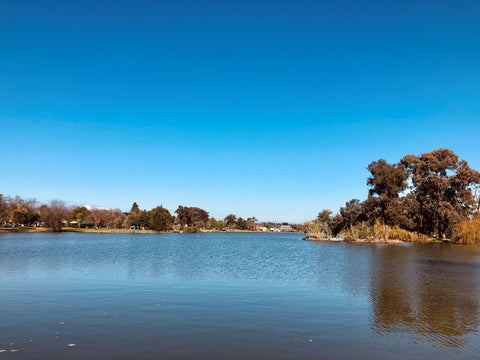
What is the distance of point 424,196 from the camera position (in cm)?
8569

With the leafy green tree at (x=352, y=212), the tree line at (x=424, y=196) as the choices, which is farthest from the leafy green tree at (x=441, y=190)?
the leafy green tree at (x=352, y=212)

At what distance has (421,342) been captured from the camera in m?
11.6

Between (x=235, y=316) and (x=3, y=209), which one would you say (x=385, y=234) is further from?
(x=3, y=209)

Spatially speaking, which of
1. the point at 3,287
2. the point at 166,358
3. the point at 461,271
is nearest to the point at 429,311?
the point at 166,358

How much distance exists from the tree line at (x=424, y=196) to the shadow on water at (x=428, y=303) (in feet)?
186

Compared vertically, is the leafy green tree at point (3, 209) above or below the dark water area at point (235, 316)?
above

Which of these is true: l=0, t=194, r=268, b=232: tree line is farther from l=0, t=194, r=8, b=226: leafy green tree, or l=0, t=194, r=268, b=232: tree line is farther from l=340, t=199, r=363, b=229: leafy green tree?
l=340, t=199, r=363, b=229: leafy green tree

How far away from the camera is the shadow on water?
1309 cm

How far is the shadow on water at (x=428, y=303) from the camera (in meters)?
13.1

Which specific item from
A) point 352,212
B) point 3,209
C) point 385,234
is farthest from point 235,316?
point 3,209

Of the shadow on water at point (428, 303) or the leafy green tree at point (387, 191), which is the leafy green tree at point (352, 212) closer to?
the leafy green tree at point (387, 191)

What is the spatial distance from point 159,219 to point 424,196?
10952cm

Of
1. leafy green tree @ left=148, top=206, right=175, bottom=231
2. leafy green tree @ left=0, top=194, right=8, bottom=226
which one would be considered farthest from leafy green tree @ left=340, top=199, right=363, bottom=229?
leafy green tree @ left=0, top=194, right=8, bottom=226

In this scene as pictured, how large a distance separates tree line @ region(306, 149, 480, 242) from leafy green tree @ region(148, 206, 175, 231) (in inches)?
3651
